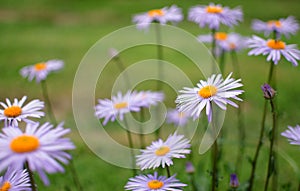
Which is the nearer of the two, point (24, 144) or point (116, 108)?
point (24, 144)

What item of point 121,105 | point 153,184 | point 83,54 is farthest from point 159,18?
point 83,54

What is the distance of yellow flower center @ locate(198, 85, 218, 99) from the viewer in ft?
2.71

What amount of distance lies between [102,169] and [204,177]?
2.29 ft

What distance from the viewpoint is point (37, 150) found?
602 mm

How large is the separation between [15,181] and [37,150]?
8.1 inches

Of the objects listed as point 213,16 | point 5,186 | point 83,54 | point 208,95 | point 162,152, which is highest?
point 83,54

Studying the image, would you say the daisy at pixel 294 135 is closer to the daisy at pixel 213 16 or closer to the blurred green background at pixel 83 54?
the blurred green background at pixel 83 54

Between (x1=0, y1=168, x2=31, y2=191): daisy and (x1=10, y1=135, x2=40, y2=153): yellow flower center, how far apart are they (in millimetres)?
142

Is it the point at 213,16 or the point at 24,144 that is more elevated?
the point at 213,16

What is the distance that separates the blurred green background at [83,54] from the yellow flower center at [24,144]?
1.92 feet

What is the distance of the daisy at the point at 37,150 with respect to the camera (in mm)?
576

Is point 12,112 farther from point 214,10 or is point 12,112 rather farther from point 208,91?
point 214,10

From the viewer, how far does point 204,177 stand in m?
1.31

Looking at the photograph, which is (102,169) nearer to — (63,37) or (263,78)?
(263,78)
